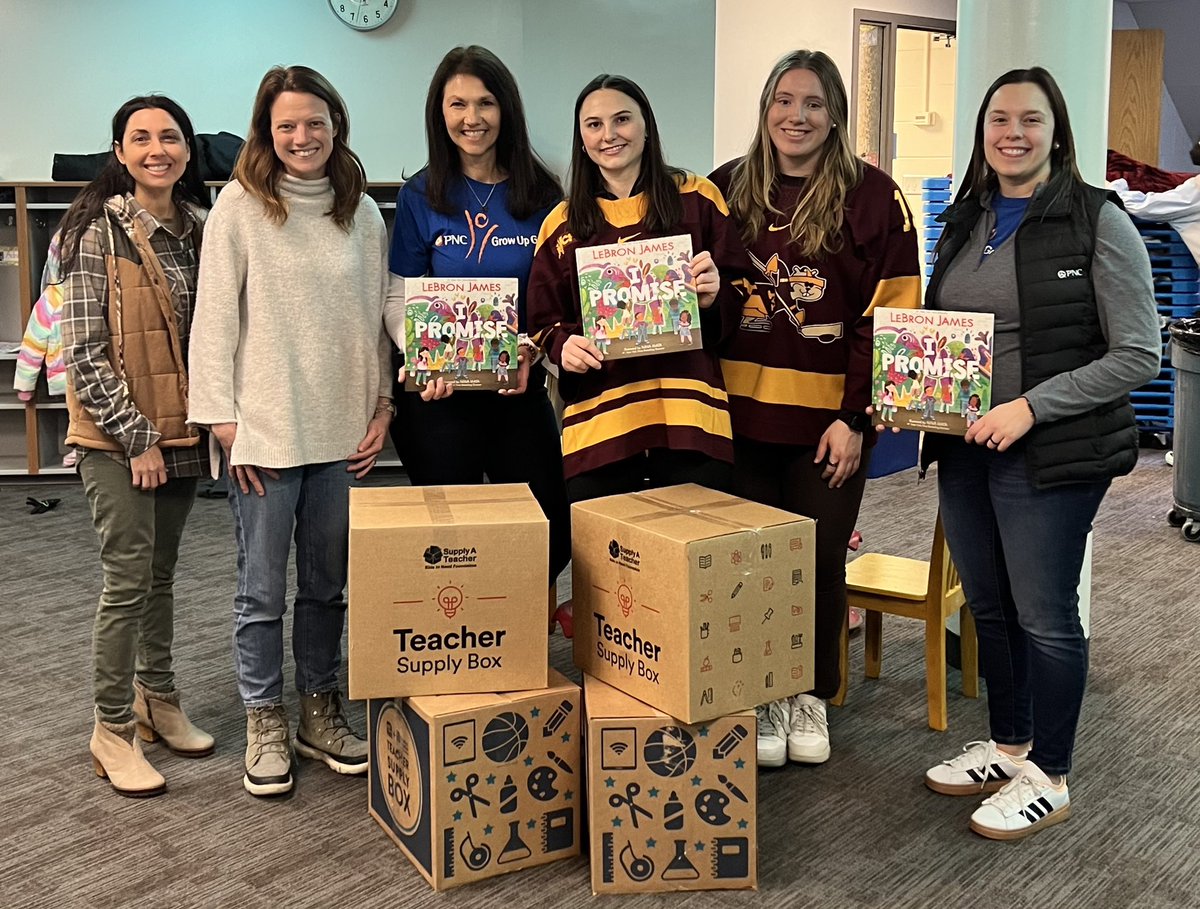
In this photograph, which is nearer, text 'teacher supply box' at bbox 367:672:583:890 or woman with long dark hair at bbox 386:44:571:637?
text 'teacher supply box' at bbox 367:672:583:890

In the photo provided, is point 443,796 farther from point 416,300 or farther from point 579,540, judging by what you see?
point 416,300

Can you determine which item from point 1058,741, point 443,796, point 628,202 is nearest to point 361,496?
point 443,796

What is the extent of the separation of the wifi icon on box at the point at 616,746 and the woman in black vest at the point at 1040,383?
0.82 metres

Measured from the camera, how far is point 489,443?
3076mm

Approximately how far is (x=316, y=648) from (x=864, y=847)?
1347mm

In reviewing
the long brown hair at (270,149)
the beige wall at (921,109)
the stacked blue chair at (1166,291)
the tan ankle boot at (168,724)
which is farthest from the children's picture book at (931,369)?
the beige wall at (921,109)

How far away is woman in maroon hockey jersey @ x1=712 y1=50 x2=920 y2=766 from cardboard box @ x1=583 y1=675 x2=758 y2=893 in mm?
681

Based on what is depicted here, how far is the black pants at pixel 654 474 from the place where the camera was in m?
2.78

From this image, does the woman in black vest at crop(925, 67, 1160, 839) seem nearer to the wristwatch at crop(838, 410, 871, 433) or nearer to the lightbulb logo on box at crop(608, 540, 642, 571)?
the wristwatch at crop(838, 410, 871, 433)

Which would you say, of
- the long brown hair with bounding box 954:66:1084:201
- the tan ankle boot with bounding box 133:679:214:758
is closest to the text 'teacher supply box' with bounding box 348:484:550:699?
the tan ankle boot with bounding box 133:679:214:758

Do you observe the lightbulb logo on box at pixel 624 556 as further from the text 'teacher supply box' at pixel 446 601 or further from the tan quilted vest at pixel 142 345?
the tan quilted vest at pixel 142 345

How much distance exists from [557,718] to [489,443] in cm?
82

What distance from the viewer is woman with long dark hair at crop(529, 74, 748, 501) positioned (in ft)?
8.79

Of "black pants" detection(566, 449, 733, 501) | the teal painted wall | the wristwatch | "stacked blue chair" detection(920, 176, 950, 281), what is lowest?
"black pants" detection(566, 449, 733, 501)
